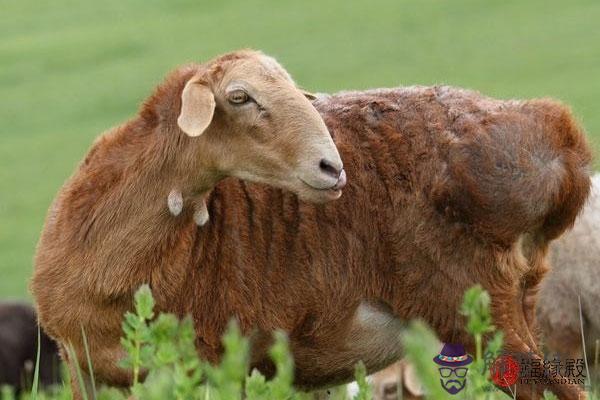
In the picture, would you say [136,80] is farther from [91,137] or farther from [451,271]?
[451,271]

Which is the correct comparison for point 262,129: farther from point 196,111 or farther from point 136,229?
point 136,229

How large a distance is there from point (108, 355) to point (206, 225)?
624 mm

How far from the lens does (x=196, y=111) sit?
17.5 feet

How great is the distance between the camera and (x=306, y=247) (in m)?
5.85

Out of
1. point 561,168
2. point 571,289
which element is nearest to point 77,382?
point 561,168

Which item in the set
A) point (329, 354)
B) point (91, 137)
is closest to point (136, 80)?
point (91, 137)

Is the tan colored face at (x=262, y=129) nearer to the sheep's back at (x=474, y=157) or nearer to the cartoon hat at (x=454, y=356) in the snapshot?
the sheep's back at (x=474, y=157)

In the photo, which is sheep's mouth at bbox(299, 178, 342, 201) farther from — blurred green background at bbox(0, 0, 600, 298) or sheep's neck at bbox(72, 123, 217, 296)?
blurred green background at bbox(0, 0, 600, 298)

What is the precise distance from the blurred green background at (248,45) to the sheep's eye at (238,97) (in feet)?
54.8

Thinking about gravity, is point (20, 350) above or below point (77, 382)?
above

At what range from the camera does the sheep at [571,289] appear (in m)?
7.79

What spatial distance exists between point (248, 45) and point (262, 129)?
21148mm

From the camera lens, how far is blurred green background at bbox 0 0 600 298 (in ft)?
79.7

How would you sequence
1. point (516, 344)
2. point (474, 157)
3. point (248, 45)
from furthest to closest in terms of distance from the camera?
point (248, 45), point (516, 344), point (474, 157)
